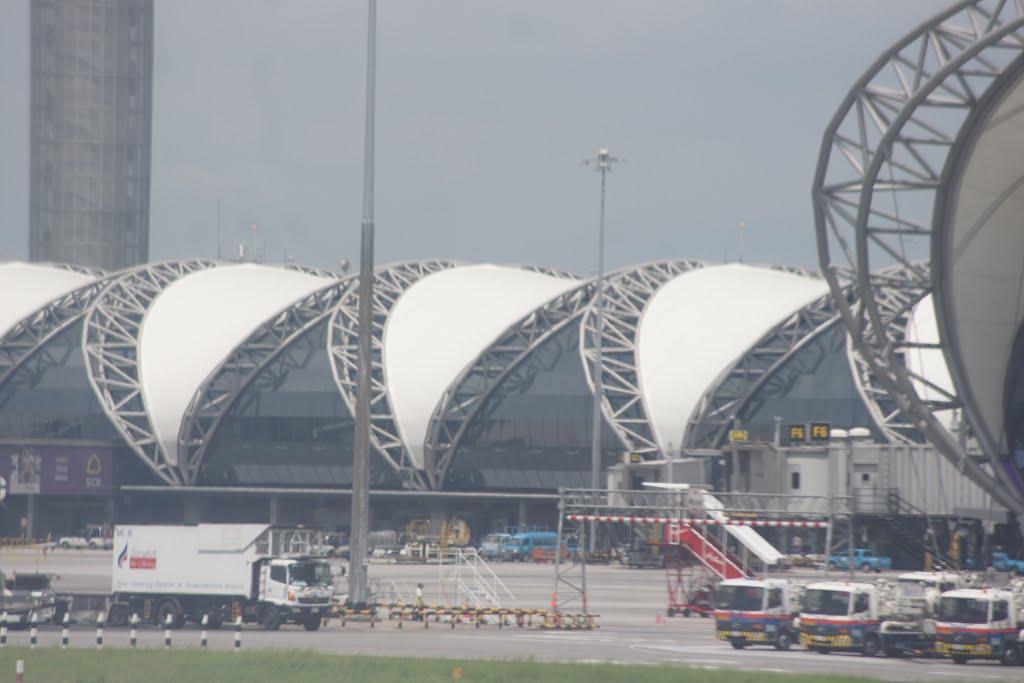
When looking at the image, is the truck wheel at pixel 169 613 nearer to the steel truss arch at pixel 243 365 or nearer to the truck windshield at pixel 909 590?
the truck windshield at pixel 909 590

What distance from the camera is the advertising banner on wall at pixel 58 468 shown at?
104 m

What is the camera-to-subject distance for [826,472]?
61.6m

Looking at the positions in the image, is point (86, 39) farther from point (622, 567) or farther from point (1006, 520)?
point (1006, 520)

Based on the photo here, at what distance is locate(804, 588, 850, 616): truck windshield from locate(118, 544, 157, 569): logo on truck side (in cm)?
2247

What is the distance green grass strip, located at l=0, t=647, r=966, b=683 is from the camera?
3116 centimetres

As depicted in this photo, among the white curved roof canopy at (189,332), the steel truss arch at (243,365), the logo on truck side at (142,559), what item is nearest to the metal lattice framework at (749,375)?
the steel truss arch at (243,365)

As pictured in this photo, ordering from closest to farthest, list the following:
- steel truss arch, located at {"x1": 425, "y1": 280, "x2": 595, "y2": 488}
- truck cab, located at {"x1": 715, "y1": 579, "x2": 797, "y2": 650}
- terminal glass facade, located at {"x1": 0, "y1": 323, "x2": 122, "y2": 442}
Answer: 1. truck cab, located at {"x1": 715, "y1": 579, "x2": 797, "y2": 650}
2. steel truss arch, located at {"x1": 425, "y1": 280, "x2": 595, "y2": 488}
3. terminal glass facade, located at {"x1": 0, "y1": 323, "x2": 122, "y2": 442}

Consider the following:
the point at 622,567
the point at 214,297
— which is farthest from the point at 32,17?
the point at 622,567

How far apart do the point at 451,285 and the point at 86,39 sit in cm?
11046

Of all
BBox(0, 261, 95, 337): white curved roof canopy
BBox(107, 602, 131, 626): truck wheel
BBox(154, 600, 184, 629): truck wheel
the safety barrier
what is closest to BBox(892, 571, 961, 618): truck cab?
the safety barrier

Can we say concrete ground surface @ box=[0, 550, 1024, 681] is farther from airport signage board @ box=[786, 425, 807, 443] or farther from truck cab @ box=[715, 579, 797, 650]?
airport signage board @ box=[786, 425, 807, 443]

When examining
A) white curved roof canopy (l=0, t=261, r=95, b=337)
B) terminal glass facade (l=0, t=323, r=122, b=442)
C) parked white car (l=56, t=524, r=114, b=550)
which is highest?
white curved roof canopy (l=0, t=261, r=95, b=337)

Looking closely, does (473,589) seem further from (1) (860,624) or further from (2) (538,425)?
(2) (538,425)

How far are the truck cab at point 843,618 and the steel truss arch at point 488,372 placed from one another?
190ft
